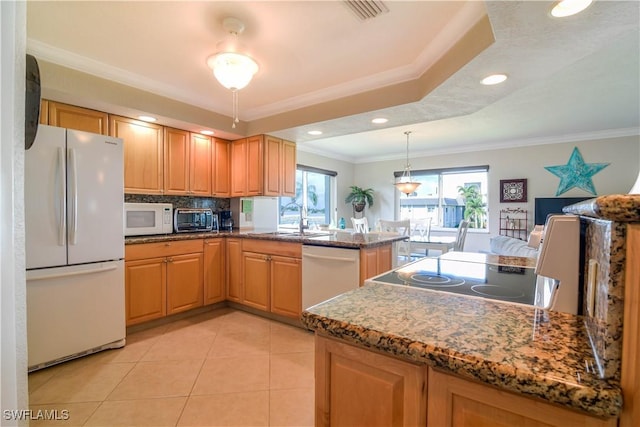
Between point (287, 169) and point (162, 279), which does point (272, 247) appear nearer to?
point (162, 279)

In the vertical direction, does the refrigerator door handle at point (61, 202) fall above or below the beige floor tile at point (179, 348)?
above

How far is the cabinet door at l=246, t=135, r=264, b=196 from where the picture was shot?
141 inches

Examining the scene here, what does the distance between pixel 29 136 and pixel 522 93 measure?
4156 mm

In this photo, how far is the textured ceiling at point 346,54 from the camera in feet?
5.54

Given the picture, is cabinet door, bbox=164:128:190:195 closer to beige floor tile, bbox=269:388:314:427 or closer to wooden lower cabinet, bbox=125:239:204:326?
wooden lower cabinet, bbox=125:239:204:326

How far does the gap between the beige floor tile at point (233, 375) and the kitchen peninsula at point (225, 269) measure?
29.6 inches

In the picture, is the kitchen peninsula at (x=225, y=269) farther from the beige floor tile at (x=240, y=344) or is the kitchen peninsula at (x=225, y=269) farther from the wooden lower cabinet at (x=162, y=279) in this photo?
the beige floor tile at (x=240, y=344)

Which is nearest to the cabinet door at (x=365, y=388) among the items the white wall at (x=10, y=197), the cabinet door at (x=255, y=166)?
the white wall at (x=10, y=197)

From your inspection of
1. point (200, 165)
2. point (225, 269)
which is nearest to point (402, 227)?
point (225, 269)

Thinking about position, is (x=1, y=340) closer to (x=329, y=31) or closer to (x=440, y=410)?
(x=440, y=410)

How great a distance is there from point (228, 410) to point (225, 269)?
1.92 meters

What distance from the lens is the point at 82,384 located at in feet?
6.38

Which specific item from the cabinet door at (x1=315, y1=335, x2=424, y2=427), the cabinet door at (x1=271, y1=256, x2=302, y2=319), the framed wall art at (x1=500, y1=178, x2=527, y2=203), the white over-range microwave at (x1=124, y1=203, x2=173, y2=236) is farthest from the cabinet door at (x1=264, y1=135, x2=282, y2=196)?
the framed wall art at (x1=500, y1=178, x2=527, y2=203)

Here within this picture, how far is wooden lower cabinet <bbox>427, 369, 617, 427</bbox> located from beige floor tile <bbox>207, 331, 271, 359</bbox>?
79.0 inches
